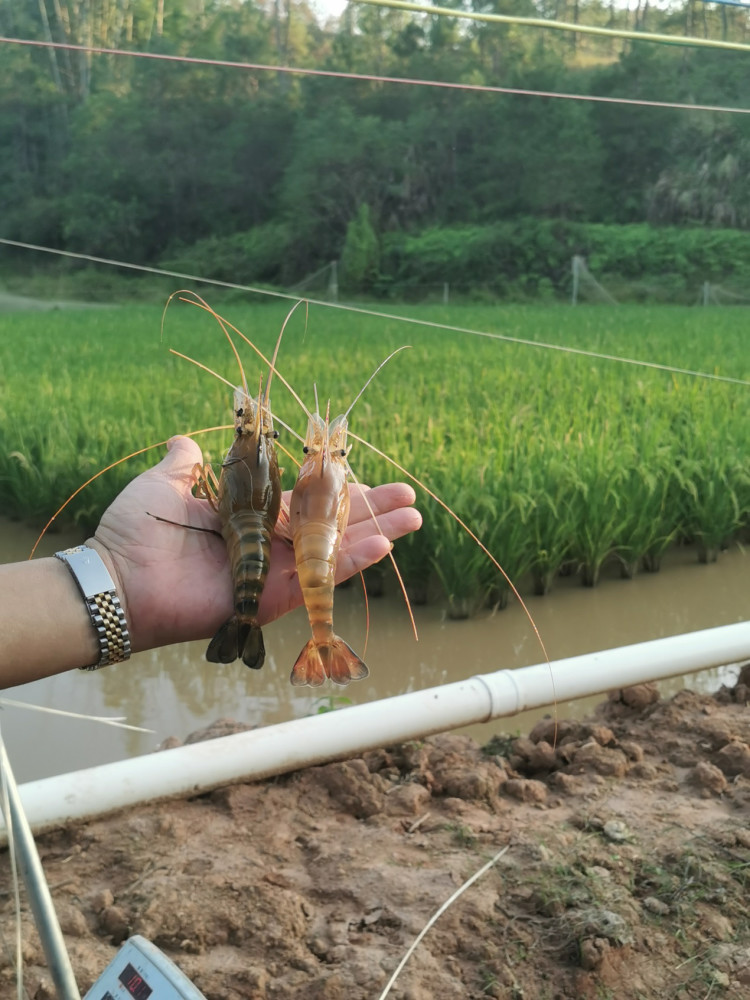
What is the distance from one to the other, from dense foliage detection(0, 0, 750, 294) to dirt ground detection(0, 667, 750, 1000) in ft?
73.1

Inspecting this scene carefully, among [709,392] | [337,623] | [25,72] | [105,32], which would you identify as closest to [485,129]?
[105,32]

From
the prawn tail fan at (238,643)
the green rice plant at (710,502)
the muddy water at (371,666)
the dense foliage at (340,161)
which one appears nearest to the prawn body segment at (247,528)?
the prawn tail fan at (238,643)

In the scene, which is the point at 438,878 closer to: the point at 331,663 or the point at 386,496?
the point at 331,663

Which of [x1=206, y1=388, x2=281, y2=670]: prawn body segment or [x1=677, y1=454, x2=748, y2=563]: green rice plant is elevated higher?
[x1=206, y1=388, x2=281, y2=670]: prawn body segment

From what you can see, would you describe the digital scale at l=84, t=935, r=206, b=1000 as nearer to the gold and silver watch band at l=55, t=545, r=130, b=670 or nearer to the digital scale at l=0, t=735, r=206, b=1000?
the digital scale at l=0, t=735, r=206, b=1000

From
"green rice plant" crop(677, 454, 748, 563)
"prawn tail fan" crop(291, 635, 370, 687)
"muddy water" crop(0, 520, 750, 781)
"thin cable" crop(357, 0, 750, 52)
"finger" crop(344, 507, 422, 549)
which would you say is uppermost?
"thin cable" crop(357, 0, 750, 52)

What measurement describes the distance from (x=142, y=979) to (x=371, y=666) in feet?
7.09

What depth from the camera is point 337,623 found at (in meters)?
3.33

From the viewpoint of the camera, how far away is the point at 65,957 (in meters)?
0.71

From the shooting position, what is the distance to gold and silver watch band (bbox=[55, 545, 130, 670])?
1.30m

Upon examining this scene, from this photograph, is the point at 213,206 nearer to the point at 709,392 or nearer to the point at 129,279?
the point at 129,279

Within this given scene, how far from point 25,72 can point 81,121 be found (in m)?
2.05

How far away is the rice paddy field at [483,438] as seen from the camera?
3529mm

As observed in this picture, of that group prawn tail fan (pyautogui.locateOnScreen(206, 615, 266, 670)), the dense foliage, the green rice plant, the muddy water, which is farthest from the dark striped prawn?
the dense foliage
